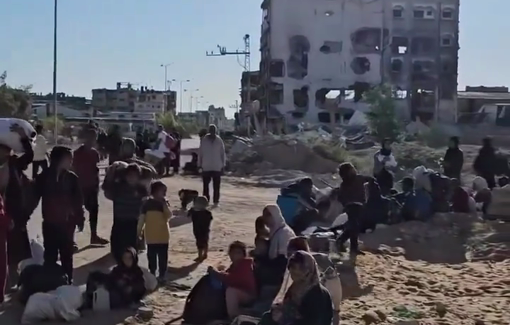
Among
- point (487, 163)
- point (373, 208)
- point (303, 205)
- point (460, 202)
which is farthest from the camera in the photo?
point (487, 163)

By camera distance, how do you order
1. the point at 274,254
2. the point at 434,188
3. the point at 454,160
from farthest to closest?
the point at 454,160
the point at 434,188
the point at 274,254

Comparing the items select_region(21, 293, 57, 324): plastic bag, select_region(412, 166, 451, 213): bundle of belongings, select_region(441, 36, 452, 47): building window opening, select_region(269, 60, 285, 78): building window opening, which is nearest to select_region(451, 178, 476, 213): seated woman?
select_region(412, 166, 451, 213): bundle of belongings

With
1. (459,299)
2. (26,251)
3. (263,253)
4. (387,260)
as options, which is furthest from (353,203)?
(26,251)

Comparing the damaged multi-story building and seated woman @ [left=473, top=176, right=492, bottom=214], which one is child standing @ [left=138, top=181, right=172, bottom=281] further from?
the damaged multi-story building

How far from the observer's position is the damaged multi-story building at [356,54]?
2662 inches

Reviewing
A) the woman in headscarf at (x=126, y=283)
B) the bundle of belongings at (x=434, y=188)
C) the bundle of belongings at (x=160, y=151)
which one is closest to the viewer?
the woman in headscarf at (x=126, y=283)

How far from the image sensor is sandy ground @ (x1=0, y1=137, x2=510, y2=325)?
7.71 meters

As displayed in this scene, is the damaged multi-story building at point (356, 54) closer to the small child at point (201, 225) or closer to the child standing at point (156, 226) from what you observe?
the small child at point (201, 225)

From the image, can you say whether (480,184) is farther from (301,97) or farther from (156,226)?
(301,97)

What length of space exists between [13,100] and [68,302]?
154ft

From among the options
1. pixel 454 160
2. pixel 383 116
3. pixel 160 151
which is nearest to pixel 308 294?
pixel 454 160

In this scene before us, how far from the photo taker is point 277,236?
25.1ft

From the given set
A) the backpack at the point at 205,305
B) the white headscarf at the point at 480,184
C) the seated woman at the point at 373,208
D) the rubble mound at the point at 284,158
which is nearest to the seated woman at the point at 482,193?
the white headscarf at the point at 480,184

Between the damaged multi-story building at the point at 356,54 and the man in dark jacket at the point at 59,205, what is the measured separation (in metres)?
59.3
